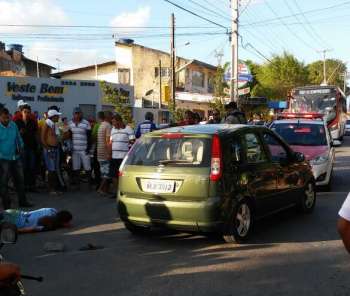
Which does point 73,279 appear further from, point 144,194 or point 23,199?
point 23,199

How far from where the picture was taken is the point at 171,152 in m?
7.28

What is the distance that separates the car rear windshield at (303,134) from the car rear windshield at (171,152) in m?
6.07

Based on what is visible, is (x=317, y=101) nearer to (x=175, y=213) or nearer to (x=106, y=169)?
(x=106, y=169)

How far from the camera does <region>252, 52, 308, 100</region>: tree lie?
68250mm

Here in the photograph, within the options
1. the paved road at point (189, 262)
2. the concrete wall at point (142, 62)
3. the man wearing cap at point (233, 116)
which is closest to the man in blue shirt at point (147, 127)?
the man wearing cap at point (233, 116)

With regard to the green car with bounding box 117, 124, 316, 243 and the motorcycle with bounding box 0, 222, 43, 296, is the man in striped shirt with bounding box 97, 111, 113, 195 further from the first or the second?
the motorcycle with bounding box 0, 222, 43, 296

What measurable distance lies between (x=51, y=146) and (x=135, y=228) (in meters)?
4.71

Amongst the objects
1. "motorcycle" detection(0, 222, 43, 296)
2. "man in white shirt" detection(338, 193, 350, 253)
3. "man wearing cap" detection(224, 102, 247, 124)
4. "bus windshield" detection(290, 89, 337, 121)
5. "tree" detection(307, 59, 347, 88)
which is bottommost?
"motorcycle" detection(0, 222, 43, 296)

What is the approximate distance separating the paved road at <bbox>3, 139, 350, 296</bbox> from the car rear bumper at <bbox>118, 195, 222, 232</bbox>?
0.30m

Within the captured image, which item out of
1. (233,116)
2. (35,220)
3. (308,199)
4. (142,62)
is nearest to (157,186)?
(35,220)

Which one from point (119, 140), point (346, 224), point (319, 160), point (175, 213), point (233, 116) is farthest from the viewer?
point (233, 116)

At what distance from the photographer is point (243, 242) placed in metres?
7.21

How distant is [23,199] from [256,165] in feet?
15.2

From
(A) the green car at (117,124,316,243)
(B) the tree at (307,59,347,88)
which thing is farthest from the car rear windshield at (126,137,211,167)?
(B) the tree at (307,59,347,88)
